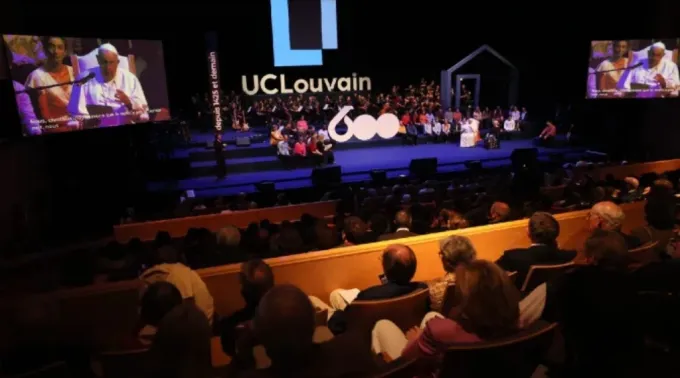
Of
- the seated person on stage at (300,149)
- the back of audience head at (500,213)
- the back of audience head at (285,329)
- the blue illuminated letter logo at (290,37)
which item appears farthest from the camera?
the blue illuminated letter logo at (290,37)

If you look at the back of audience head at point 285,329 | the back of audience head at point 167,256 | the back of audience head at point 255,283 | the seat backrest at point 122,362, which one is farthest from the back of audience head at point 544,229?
the back of audience head at point 167,256

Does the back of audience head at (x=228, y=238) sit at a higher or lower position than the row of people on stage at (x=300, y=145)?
lower

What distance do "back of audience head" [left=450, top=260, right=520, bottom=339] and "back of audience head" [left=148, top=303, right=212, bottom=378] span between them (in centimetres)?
96

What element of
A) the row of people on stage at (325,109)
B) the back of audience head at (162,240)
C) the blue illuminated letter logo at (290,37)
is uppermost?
the blue illuminated letter logo at (290,37)

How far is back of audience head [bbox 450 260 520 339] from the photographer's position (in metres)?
1.88

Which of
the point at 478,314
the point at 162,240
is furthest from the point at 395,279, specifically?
the point at 162,240

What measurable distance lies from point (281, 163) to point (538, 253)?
8.66 meters

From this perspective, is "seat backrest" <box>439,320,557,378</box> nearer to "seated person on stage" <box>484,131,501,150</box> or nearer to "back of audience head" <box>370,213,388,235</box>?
"back of audience head" <box>370,213,388,235</box>

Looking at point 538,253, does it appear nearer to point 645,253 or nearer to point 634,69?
point 645,253

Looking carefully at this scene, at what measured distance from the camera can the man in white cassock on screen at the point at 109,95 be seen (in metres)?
8.34

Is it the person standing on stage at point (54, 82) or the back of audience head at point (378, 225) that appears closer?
the back of audience head at point (378, 225)

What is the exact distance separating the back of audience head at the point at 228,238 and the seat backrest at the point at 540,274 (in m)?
2.18

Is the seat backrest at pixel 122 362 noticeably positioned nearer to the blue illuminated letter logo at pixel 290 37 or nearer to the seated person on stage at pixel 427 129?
the seated person on stage at pixel 427 129

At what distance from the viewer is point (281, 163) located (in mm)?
11328
